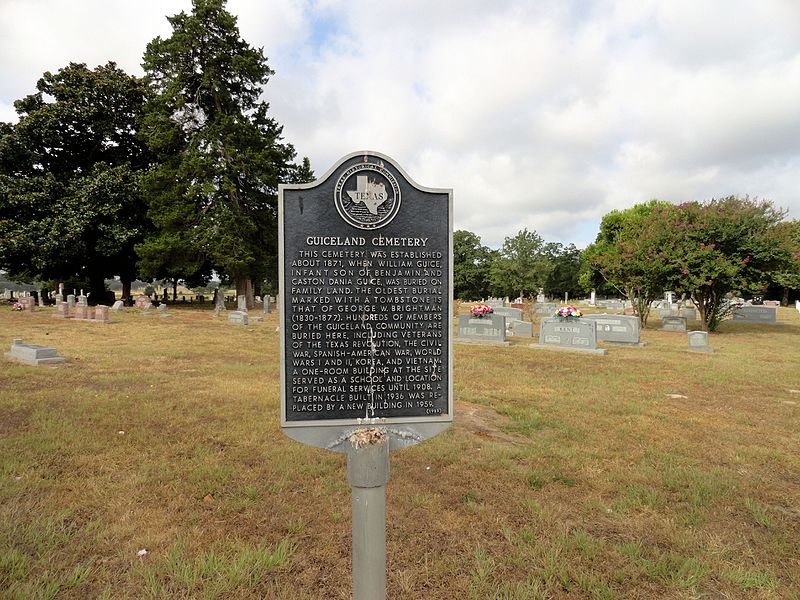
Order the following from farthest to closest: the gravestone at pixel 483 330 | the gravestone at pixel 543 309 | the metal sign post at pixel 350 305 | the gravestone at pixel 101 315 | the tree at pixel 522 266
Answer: the tree at pixel 522 266, the gravestone at pixel 543 309, the gravestone at pixel 101 315, the gravestone at pixel 483 330, the metal sign post at pixel 350 305

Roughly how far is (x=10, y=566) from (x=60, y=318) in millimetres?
25625

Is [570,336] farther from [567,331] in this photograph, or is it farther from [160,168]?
[160,168]

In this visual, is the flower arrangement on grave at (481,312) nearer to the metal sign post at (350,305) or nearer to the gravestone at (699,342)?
the gravestone at (699,342)

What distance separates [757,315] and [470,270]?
42450mm

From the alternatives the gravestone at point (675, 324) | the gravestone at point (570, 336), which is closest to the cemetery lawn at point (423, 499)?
the gravestone at point (570, 336)

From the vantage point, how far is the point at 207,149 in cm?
2966

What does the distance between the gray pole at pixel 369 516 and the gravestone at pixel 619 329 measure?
15.0 metres

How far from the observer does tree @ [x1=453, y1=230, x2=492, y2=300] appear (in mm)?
68125

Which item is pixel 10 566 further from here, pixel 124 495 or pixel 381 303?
pixel 381 303

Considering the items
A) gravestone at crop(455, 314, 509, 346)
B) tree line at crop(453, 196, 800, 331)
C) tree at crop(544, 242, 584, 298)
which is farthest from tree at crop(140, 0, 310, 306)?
tree at crop(544, 242, 584, 298)

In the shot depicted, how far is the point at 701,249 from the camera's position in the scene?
2019 centimetres

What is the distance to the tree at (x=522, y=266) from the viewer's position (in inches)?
2163

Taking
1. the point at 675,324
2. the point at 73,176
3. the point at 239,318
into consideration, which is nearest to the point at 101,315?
the point at 239,318

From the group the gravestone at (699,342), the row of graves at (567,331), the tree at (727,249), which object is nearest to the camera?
the row of graves at (567,331)
